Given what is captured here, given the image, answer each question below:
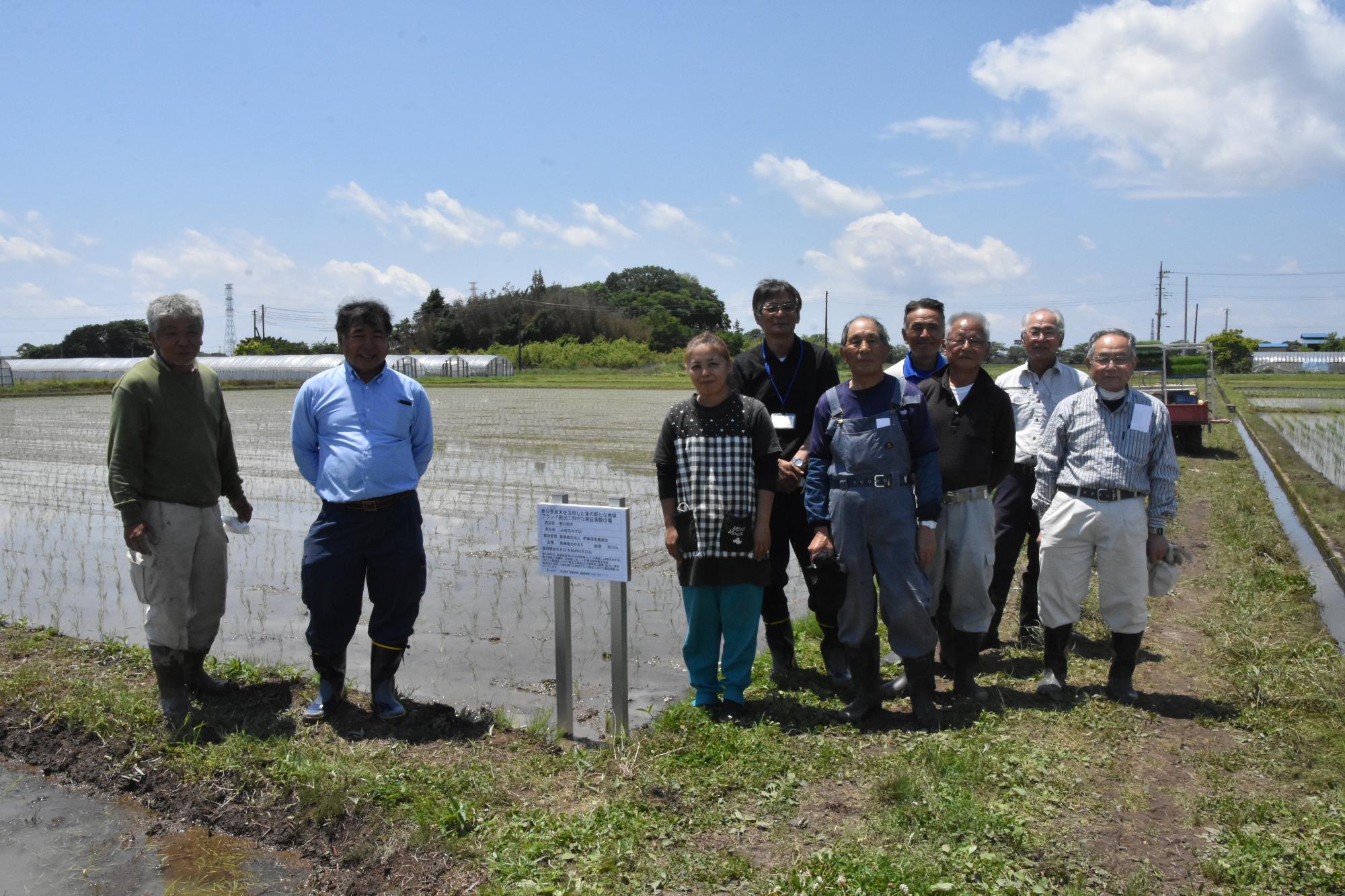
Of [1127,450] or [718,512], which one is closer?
[718,512]

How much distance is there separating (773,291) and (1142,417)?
1.88 metres

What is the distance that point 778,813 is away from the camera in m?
3.39

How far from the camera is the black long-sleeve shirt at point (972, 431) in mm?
4457

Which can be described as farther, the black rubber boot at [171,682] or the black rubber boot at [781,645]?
the black rubber boot at [781,645]

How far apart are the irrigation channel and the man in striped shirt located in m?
2.07

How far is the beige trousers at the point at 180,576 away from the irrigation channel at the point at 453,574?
943mm

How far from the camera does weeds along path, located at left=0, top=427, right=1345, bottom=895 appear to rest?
3.00 m

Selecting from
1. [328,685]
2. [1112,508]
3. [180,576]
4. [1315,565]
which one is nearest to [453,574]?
[328,685]

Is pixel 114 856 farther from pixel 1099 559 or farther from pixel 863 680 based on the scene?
pixel 1099 559

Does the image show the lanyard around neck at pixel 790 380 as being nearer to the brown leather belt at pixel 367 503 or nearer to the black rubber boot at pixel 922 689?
the black rubber boot at pixel 922 689

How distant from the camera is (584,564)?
13.3 feet

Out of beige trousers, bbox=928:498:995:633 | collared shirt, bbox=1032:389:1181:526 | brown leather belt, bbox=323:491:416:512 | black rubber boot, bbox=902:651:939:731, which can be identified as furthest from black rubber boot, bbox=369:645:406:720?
collared shirt, bbox=1032:389:1181:526

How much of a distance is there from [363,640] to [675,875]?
3518mm

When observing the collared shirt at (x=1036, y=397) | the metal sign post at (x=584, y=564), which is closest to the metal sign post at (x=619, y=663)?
the metal sign post at (x=584, y=564)
